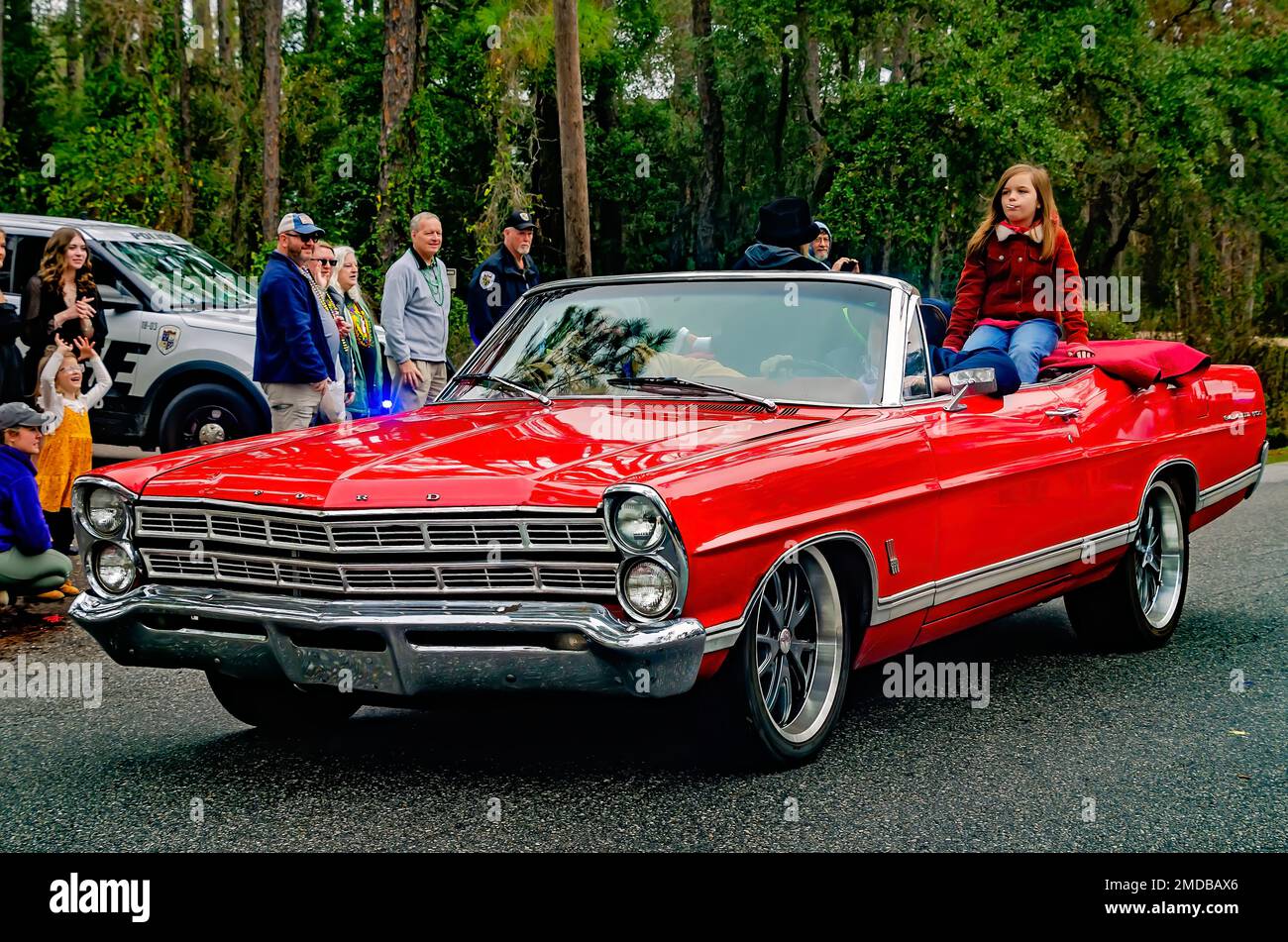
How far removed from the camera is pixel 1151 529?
698 centimetres

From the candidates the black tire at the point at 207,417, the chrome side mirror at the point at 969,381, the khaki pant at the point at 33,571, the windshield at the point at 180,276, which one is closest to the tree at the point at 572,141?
the windshield at the point at 180,276

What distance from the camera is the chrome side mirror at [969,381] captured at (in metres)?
5.54

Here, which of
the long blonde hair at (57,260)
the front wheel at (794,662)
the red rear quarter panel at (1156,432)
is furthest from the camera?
the long blonde hair at (57,260)

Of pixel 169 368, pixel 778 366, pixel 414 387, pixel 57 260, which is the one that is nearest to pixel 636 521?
pixel 778 366

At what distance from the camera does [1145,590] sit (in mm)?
6852

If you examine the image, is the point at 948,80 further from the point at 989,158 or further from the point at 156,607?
the point at 156,607

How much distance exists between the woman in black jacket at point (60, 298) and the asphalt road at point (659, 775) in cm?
364

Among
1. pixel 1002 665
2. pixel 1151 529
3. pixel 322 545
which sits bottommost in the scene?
pixel 1002 665

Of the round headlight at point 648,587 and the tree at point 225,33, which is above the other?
the tree at point 225,33

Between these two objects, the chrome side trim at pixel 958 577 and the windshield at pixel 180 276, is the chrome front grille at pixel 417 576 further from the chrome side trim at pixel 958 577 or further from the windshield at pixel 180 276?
the windshield at pixel 180 276

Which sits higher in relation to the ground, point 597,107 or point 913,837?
point 597,107

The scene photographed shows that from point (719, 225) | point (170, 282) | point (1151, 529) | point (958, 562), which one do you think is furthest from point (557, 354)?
point (719, 225)

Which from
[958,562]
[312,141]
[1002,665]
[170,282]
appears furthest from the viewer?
[312,141]
